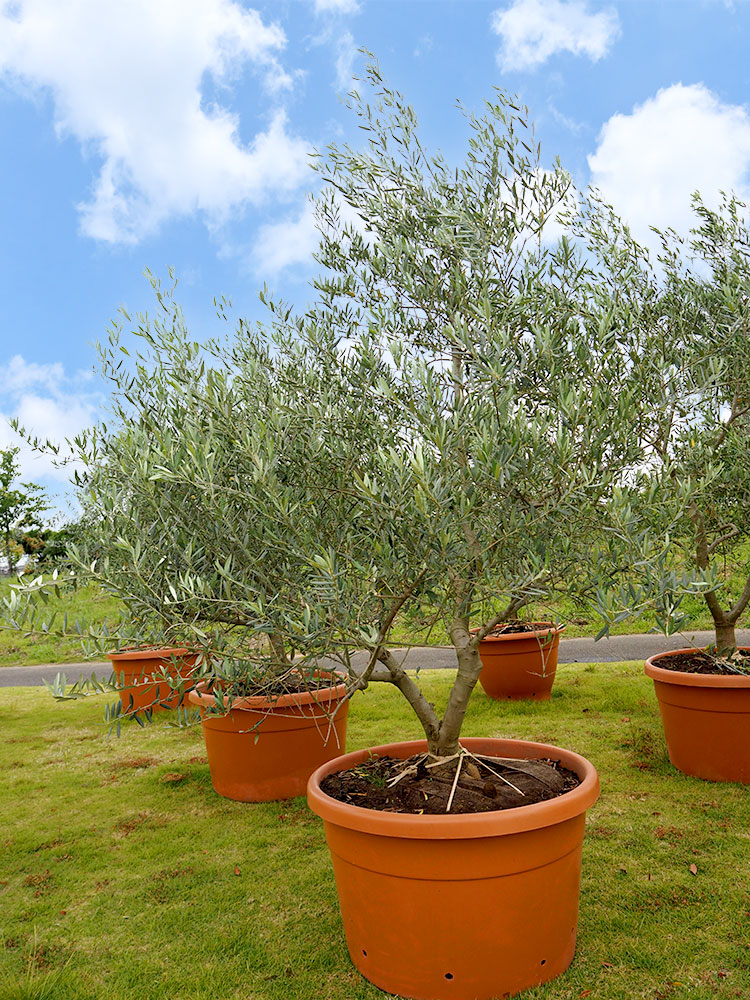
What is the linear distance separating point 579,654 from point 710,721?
8494mm

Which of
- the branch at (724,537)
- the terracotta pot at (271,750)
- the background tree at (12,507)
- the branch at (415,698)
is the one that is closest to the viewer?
the branch at (415,698)

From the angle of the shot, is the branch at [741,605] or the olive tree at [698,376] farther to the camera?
the branch at [741,605]

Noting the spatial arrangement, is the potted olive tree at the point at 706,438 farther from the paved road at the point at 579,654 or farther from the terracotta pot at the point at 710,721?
the paved road at the point at 579,654

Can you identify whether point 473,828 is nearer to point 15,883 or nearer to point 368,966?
point 368,966

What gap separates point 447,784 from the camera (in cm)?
482

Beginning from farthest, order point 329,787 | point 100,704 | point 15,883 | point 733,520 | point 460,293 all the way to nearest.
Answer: point 100,704 < point 733,520 < point 15,883 < point 329,787 < point 460,293

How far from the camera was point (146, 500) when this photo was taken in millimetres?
4207

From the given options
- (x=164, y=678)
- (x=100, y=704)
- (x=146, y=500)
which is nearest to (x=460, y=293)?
(x=146, y=500)

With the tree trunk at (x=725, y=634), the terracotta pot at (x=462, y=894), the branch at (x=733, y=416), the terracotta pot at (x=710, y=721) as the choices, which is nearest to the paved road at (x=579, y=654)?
the tree trunk at (x=725, y=634)

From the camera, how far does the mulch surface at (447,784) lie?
179 inches

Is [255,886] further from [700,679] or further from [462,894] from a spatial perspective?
[700,679]

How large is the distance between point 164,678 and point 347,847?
142cm

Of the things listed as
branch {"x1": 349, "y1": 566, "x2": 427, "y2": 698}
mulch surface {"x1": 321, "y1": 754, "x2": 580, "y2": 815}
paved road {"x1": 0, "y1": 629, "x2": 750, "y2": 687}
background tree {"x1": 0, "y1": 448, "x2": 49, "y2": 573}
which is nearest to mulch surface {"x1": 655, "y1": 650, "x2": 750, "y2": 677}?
mulch surface {"x1": 321, "y1": 754, "x2": 580, "y2": 815}

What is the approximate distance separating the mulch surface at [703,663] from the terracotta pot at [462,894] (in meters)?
3.94
